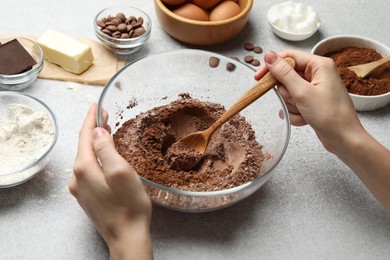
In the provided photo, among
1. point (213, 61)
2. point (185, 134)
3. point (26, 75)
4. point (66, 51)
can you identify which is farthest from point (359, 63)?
point (26, 75)

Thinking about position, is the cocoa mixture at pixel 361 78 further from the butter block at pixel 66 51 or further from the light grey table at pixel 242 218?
the butter block at pixel 66 51

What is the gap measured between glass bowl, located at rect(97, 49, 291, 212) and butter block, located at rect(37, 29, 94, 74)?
25 cm

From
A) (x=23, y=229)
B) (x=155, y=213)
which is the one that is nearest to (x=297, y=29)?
(x=155, y=213)

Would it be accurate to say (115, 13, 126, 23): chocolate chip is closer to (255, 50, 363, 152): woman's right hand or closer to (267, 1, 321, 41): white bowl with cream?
(267, 1, 321, 41): white bowl with cream

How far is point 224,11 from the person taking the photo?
1538 mm

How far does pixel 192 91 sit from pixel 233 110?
0.91 feet

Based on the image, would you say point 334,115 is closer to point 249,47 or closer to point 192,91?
point 192,91

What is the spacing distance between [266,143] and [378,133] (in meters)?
0.38

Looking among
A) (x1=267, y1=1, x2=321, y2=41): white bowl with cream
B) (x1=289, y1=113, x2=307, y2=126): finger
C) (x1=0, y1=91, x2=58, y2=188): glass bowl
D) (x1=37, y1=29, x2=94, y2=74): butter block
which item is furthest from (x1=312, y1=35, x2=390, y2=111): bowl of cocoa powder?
(x1=0, y1=91, x2=58, y2=188): glass bowl

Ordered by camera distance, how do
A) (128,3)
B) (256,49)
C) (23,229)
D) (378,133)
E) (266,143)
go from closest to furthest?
(23,229) → (266,143) → (378,133) → (256,49) → (128,3)

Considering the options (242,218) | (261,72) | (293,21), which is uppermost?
(261,72)

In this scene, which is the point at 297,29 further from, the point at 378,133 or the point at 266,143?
the point at 266,143

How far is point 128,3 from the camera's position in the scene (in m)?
1.74

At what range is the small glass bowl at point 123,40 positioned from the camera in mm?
1501
